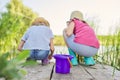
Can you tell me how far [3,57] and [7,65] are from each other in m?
0.01

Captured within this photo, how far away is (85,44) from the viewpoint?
14.3 feet

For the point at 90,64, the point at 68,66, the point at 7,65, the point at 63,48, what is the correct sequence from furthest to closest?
the point at 63,48, the point at 90,64, the point at 68,66, the point at 7,65

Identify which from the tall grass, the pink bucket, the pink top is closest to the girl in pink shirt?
the pink top

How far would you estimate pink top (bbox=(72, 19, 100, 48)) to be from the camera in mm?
4375

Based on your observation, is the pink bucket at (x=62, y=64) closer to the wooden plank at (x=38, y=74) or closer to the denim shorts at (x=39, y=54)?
the wooden plank at (x=38, y=74)

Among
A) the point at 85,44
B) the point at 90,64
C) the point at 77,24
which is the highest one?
the point at 77,24

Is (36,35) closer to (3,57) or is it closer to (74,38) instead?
(74,38)

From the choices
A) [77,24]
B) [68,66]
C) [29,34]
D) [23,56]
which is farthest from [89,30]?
[23,56]

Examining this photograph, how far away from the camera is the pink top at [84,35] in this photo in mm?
4375

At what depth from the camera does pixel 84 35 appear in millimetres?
4414

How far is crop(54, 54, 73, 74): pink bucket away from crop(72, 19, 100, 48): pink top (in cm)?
93

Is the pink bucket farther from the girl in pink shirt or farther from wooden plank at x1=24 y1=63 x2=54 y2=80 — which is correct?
the girl in pink shirt

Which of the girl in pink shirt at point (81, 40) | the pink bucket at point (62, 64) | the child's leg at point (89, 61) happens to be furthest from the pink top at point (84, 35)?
the pink bucket at point (62, 64)

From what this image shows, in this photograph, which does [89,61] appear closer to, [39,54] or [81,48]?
[81,48]
